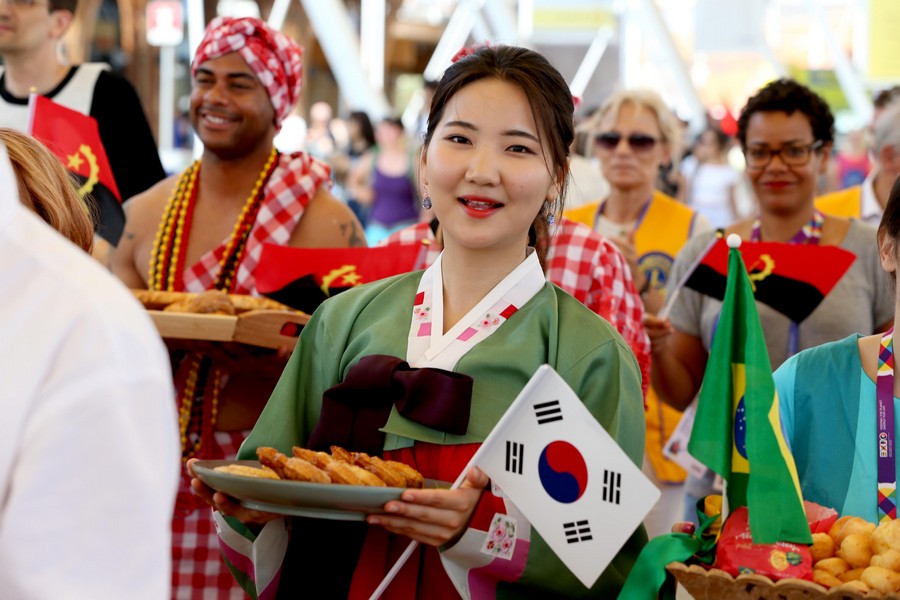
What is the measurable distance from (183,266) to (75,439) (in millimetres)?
2321

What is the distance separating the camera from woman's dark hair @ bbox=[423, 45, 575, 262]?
87.7 inches

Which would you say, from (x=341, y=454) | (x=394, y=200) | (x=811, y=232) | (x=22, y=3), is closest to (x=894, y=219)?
(x=341, y=454)

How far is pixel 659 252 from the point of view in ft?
14.1

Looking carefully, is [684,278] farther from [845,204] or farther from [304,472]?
[845,204]

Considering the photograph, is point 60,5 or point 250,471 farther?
point 60,5

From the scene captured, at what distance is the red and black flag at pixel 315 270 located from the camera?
314cm

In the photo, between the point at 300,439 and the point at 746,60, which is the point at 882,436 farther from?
the point at 746,60

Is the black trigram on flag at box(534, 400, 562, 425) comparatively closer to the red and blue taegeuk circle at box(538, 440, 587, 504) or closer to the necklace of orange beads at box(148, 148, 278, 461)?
the red and blue taegeuk circle at box(538, 440, 587, 504)

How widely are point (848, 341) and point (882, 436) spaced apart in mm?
197

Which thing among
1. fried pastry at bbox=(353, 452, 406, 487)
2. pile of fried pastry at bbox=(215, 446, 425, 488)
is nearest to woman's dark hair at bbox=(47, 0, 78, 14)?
pile of fried pastry at bbox=(215, 446, 425, 488)

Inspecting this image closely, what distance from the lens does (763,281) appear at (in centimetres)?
332

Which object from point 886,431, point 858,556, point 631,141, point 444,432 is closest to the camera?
point 858,556

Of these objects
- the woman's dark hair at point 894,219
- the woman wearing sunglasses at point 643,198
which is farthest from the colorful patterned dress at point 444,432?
the woman wearing sunglasses at point 643,198

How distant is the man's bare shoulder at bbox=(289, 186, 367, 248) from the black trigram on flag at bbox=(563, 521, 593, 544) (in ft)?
5.37
